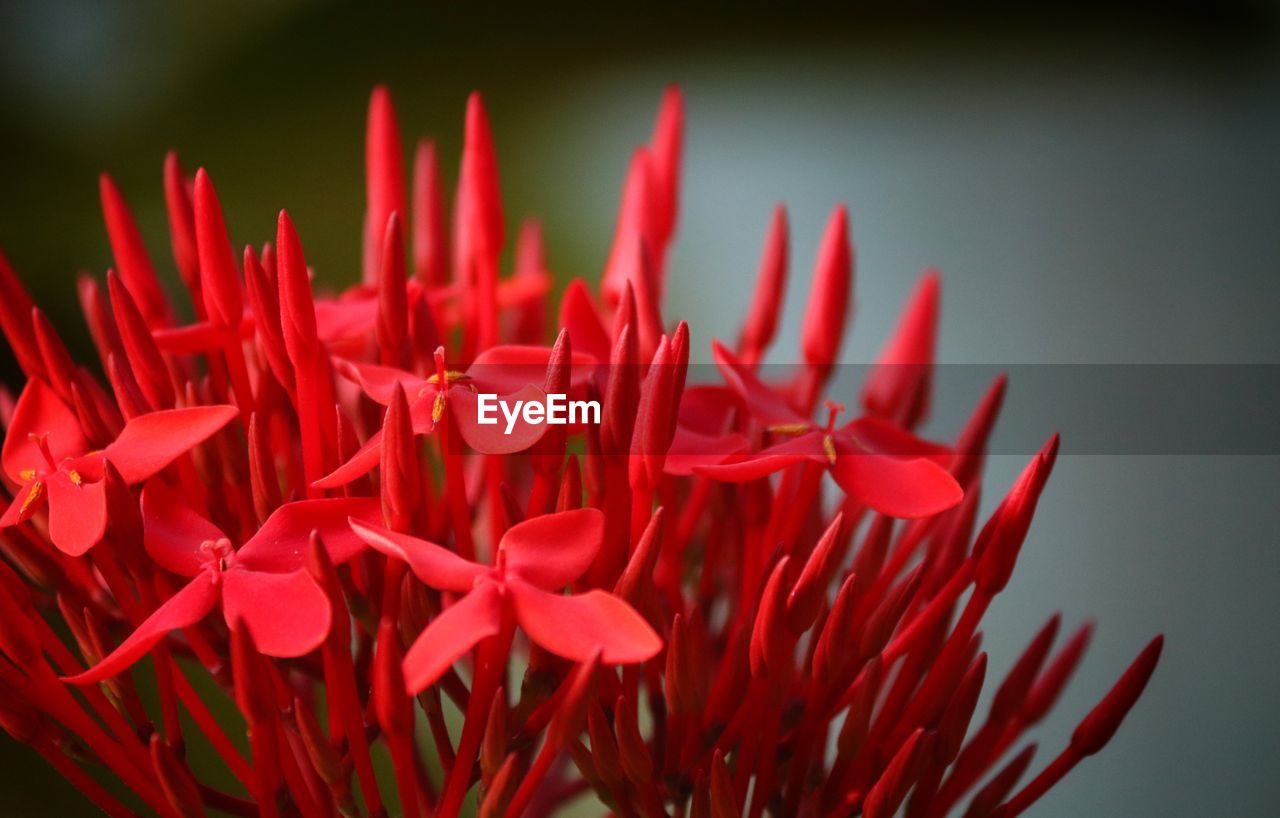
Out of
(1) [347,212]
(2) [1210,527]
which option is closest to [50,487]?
(1) [347,212]

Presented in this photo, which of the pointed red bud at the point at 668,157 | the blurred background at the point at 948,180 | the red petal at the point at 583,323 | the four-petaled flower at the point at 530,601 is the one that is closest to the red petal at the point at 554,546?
the four-petaled flower at the point at 530,601

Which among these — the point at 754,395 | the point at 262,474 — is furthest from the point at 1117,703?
the point at 262,474

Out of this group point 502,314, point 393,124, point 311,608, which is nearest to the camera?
point 311,608

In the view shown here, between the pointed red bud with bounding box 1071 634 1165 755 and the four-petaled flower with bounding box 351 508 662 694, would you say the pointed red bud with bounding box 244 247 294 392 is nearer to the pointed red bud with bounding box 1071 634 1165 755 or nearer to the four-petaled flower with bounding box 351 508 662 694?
the four-petaled flower with bounding box 351 508 662 694

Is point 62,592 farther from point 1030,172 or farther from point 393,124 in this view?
point 1030,172

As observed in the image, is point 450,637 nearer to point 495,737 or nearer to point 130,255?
point 495,737

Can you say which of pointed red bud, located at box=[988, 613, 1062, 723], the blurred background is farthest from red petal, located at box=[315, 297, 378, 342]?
the blurred background
